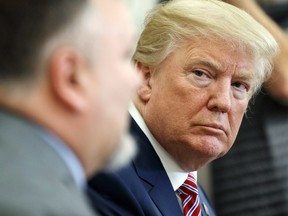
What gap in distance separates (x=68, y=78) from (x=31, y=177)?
14 centimetres

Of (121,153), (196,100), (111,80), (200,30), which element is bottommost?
(196,100)

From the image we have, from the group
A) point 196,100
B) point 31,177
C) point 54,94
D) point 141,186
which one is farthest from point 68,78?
point 196,100

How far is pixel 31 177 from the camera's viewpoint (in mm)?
885

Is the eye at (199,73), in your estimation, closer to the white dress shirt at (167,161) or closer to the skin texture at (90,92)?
the white dress shirt at (167,161)

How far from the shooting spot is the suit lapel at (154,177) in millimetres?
1805

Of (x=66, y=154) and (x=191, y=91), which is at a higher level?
(x=66, y=154)

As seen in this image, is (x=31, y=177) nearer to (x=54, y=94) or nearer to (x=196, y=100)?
(x=54, y=94)

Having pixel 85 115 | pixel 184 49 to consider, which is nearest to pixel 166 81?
pixel 184 49

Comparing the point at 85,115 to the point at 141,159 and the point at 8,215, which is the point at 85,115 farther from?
the point at 141,159

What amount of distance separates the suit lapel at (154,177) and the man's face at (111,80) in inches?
31.0

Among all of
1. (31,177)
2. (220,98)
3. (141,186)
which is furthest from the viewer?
(220,98)

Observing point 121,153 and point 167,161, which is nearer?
point 121,153

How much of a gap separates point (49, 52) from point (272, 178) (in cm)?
313

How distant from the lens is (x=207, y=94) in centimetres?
191
